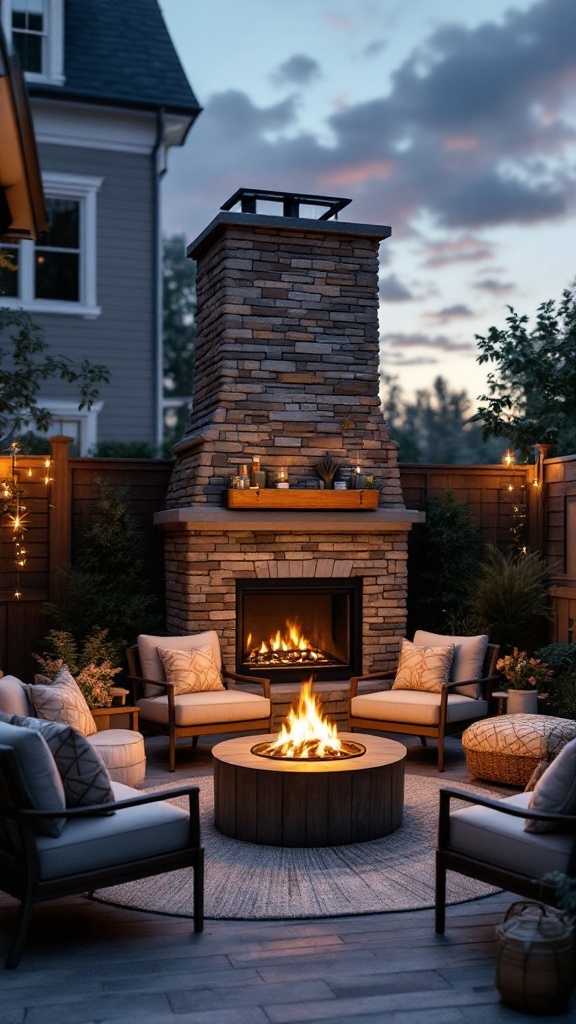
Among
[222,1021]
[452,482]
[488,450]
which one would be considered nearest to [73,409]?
[452,482]

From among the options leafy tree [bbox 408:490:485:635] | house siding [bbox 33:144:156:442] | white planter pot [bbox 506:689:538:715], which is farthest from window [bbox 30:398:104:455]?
white planter pot [bbox 506:689:538:715]

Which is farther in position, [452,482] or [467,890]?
[452,482]

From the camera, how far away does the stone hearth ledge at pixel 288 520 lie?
331 inches

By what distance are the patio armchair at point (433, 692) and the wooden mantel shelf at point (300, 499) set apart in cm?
124

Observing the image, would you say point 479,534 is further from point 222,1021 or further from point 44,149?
point 222,1021

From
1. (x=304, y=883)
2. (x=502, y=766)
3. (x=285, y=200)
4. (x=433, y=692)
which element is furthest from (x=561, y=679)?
(x=285, y=200)

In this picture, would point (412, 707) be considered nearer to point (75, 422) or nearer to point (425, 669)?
point (425, 669)

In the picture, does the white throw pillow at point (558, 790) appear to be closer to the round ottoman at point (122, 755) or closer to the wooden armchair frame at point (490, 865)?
the wooden armchair frame at point (490, 865)

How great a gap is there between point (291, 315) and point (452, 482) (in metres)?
2.26

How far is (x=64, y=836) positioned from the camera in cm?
422

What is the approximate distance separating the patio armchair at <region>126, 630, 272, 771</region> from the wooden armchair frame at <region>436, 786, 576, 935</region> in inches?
122

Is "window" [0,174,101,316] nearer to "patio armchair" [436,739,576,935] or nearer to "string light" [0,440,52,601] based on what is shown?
"string light" [0,440,52,601]

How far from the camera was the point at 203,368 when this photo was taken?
30.8 ft

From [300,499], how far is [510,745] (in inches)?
109
